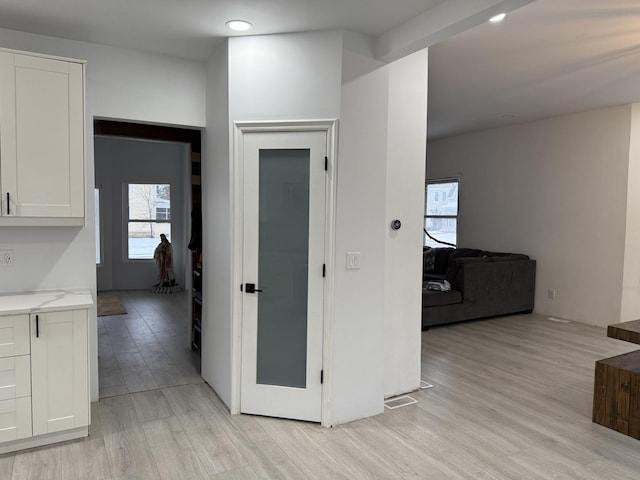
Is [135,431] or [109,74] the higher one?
[109,74]

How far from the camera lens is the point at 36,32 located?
3.02m

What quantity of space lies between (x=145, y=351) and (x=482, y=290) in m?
4.11

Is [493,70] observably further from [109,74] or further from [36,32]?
[36,32]

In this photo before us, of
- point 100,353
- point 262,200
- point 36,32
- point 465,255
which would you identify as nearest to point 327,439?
point 262,200

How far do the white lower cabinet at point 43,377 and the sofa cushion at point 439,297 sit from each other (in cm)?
380

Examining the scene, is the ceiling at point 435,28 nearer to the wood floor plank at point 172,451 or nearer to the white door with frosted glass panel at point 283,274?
the white door with frosted glass panel at point 283,274

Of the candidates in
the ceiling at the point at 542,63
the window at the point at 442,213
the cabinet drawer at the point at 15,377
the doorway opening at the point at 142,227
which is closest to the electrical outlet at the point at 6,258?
the cabinet drawer at the point at 15,377

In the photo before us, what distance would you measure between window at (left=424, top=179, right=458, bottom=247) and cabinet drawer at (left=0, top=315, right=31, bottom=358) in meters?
6.50

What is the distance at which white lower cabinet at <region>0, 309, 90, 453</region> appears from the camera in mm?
2553

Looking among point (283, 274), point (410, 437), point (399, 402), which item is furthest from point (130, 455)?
point (399, 402)

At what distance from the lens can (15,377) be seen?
2562 mm

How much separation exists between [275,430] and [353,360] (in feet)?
2.23

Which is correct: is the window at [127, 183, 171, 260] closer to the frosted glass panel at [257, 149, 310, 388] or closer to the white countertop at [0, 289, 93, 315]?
the white countertop at [0, 289, 93, 315]

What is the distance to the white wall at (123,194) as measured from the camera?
8.09 metres
